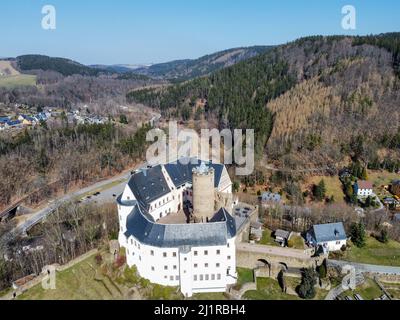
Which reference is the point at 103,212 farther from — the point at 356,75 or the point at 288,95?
the point at 356,75

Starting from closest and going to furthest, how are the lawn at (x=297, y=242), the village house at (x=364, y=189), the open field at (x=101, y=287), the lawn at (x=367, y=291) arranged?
the open field at (x=101, y=287)
the lawn at (x=367, y=291)
the lawn at (x=297, y=242)
the village house at (x=364, y=189)

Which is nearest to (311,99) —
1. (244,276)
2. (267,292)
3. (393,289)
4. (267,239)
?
(267,239)

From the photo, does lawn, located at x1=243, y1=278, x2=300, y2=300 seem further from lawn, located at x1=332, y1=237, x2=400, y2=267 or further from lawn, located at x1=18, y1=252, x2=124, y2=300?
lawn, located at x1=18, y1=252, x2=124, y2=300

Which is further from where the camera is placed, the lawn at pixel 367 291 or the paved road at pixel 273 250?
the paved road at pixel 273 250

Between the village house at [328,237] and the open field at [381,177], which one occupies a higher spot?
the open field at [381,177]

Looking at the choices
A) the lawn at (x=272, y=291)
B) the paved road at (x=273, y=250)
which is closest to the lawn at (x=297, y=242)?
the paved road at (x=273, y=250)

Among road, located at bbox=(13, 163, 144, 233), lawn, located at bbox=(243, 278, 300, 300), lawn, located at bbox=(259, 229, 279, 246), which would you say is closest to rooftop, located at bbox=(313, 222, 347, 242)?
lawn, located at bbox=(259, 229, 279, 246)

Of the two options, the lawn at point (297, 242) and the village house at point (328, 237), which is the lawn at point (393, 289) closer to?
the village house at point (328, 237)
